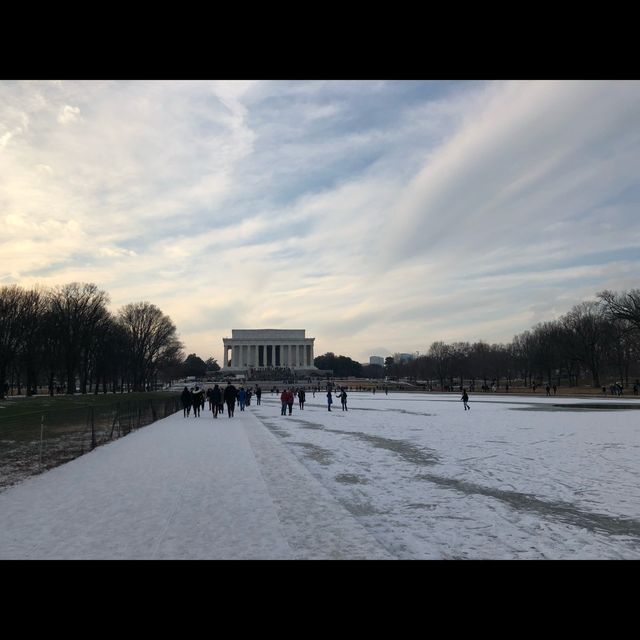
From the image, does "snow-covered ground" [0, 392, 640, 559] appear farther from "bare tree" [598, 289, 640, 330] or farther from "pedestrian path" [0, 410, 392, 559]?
"bare tree" [598, 289, 640, 330]

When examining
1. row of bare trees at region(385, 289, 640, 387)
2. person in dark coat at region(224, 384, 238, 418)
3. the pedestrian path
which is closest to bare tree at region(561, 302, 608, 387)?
row of bare trees at region(385, 289, 640, 387)

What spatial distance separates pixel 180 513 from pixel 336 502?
8.31ft

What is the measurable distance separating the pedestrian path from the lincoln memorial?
439ft

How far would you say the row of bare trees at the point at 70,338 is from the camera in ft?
181

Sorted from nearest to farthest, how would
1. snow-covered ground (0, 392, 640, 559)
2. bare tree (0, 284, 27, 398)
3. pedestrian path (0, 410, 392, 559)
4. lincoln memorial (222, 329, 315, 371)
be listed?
pedestrian path (0, 410, 392, 559)
snow-covered ground (0, 392, 640, 559)
bare tree (0, 284, 27, 398)
lincoln memorial (222, 329, 315, 371)

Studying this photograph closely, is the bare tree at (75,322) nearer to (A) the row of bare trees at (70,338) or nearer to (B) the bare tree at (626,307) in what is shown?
(A) the row of bare trees at (70,338)

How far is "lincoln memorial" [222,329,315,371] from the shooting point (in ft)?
484

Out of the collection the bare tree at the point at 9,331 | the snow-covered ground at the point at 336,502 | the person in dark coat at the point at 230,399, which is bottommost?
the snow-covered ground at the point at 336,502

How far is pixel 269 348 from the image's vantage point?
493ft

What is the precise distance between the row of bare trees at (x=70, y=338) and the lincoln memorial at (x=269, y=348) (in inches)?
2332

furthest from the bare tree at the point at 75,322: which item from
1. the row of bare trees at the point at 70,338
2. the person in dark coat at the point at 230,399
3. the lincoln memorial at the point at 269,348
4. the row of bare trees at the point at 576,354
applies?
the lincoln memorial at the point at 269,348

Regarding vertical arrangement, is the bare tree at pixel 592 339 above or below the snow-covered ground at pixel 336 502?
above

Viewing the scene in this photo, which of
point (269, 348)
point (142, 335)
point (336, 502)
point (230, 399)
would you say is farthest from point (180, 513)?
point (269, 348)
